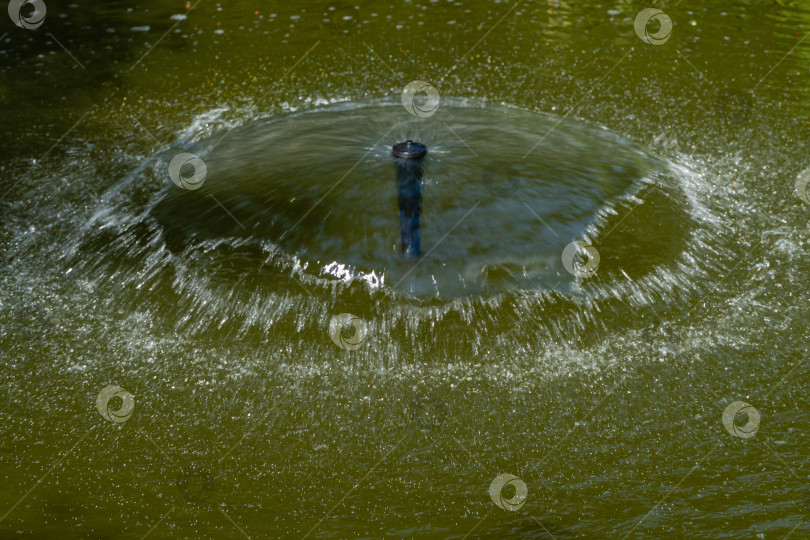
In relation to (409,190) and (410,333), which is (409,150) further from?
(410,333)

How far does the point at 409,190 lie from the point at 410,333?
0.74m

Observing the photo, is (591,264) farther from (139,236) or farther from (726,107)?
(726,107)

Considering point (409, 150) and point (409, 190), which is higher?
point (409, 150)

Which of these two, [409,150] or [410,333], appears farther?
[409,150]

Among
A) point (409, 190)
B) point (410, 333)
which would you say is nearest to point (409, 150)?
point (409, 190)

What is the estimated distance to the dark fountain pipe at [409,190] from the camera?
4.29 metres

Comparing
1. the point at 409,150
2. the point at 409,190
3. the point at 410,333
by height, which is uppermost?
the point at 409,150

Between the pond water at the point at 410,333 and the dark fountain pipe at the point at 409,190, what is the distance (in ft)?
0.15

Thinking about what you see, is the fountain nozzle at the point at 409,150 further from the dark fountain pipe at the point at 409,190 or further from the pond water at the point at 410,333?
the pond water at the point at 410,333

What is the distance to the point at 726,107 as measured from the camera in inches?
274

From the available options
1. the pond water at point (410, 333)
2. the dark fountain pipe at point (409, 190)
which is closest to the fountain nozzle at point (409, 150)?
A: the dark fountain pipe at point (409, 190)

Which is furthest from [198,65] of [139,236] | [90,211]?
[139,236]

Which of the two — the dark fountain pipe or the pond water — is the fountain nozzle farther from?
the pond water

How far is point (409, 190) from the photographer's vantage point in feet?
14.4
